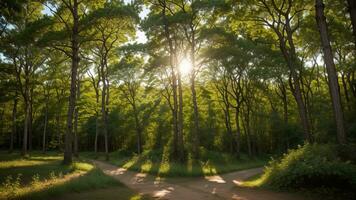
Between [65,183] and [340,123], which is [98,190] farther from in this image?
[340,123]

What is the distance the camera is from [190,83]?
1121 inches

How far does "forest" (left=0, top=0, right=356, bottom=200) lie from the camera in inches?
434

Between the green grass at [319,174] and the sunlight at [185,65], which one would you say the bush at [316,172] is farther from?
the sunlight at [185,65]

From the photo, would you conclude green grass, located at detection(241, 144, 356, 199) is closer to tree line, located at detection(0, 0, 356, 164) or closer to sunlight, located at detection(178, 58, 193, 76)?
tree line, located at detection(0, 0, 356, 164)

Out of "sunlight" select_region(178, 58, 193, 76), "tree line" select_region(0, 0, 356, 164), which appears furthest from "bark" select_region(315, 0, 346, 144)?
"sunlight" select_region(178, 58, 193, 76)

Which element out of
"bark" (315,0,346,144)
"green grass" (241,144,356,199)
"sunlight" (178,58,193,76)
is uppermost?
"sunlight" (178,58,193,76)

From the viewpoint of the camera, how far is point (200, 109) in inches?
1543

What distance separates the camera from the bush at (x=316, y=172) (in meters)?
9.26

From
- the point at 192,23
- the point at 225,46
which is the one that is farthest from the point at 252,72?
the point at 192,23

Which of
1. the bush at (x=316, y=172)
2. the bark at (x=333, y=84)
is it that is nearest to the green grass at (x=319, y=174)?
the bush at (x=316, y=172)

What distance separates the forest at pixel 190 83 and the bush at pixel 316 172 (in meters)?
0.04

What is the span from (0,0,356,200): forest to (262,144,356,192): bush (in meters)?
0.04

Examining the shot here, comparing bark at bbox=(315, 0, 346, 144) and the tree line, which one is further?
the tree line

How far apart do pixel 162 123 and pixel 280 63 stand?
74.2 ft
